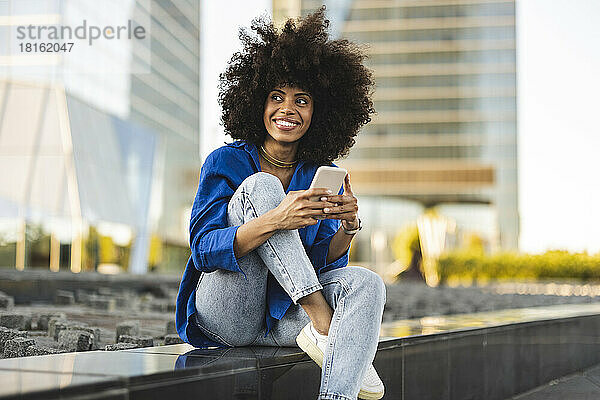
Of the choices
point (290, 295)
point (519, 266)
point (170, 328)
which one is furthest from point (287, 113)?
point (519, 266)

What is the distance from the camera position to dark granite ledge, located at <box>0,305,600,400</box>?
1939 mm

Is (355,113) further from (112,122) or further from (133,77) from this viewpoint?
(133,77)

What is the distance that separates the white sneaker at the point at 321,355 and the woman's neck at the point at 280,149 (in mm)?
715

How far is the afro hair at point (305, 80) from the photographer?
3070 mm

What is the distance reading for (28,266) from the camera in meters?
21.0

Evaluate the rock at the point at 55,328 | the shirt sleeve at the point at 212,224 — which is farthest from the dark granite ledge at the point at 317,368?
the rock at the point at 55,328

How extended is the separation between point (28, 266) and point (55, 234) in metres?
1.03

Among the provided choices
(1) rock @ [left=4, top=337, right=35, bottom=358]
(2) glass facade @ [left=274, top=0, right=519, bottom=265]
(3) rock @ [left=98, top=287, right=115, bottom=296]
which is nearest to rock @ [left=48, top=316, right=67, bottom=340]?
(1) rock @ [left=4, top=337, right=35, bottom=358]

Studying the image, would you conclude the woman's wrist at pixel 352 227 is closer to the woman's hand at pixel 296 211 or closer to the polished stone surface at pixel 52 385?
the woman's hand at pixel 296 211

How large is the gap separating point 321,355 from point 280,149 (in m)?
0.85

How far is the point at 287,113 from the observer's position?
10.0 ft

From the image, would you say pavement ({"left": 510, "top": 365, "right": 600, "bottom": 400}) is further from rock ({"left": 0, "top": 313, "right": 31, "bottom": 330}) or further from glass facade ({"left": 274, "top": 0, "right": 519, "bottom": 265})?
glass facade ({"left": 274, "top": 0, "right": 519, "bottom": 265})

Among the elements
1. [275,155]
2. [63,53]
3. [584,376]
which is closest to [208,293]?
[275,155]

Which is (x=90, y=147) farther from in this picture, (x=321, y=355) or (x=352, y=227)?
(x=321, y=355)
